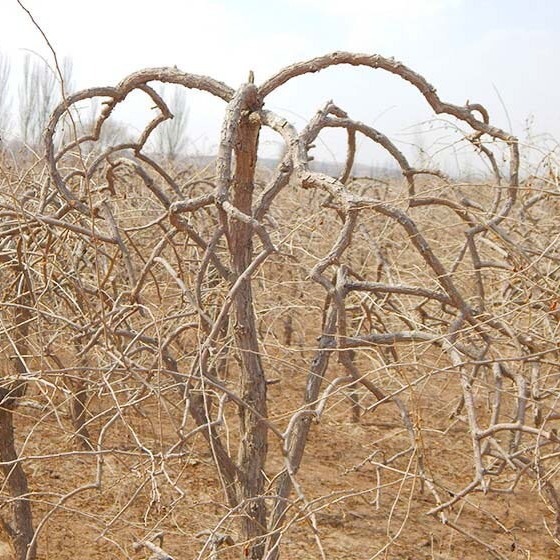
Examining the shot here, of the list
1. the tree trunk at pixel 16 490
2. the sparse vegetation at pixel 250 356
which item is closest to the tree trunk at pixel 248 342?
the sparse vegetation at pixel 250 356

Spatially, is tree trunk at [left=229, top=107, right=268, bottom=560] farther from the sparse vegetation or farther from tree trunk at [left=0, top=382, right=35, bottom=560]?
tree trunk at [left=0, top=382, right=35, bottom=560]

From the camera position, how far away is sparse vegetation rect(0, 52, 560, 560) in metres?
1.71

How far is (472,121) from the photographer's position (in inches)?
78.7

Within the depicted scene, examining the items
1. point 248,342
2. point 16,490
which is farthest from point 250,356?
point 16,490

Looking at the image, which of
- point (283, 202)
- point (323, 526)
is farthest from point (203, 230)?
point (283, 202)

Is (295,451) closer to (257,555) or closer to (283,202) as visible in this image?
(257,555)

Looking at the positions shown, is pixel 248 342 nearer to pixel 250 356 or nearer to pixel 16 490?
pixel 250 356

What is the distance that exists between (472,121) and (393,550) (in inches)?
84.3

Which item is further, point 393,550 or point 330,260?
point 393,550

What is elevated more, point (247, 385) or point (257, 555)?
point (247, 385)

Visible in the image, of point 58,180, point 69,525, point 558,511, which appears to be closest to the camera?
point 58,180

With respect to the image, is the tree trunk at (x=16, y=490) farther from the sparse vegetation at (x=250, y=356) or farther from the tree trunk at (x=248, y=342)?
the tree trunk at (x=248, y=342)

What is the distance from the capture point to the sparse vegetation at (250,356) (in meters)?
1.71

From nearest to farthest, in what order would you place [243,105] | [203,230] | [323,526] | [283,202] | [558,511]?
[243,105] → [558,511] → [323,526] → [203,230] → [283,202]
